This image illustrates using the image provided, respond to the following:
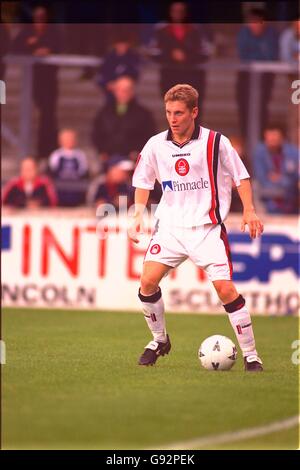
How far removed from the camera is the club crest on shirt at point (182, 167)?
934 cm

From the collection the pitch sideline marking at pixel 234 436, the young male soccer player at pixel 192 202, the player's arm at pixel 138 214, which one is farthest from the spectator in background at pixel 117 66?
the pitch sideline marking at pixel 234 436

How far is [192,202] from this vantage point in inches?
371

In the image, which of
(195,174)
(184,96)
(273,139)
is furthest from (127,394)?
(273,139)

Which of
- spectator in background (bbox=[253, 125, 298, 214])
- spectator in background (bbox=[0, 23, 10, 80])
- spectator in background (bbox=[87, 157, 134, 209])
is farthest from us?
spectator in background (bbox=[0, 23, 10, 80])

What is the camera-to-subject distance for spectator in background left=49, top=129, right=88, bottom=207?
1725cm

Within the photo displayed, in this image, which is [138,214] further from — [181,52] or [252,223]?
[181,52]

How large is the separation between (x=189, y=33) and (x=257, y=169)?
229 cm

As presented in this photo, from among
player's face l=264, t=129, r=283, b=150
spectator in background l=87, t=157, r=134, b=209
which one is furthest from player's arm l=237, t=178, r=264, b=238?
player's face l=264, t=129, r=283, b=150

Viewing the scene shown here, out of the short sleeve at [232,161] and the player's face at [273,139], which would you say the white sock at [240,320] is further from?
the player's face at [273,139]

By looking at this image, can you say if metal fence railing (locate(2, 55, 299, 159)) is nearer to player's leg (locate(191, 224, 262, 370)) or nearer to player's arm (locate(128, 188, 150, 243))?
player's arm (locate(128, 188, 150, 243))

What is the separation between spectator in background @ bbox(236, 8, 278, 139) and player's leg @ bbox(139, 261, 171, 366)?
328 inches

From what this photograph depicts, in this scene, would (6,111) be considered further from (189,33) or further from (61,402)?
(61,402)

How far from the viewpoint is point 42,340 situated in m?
11.8
